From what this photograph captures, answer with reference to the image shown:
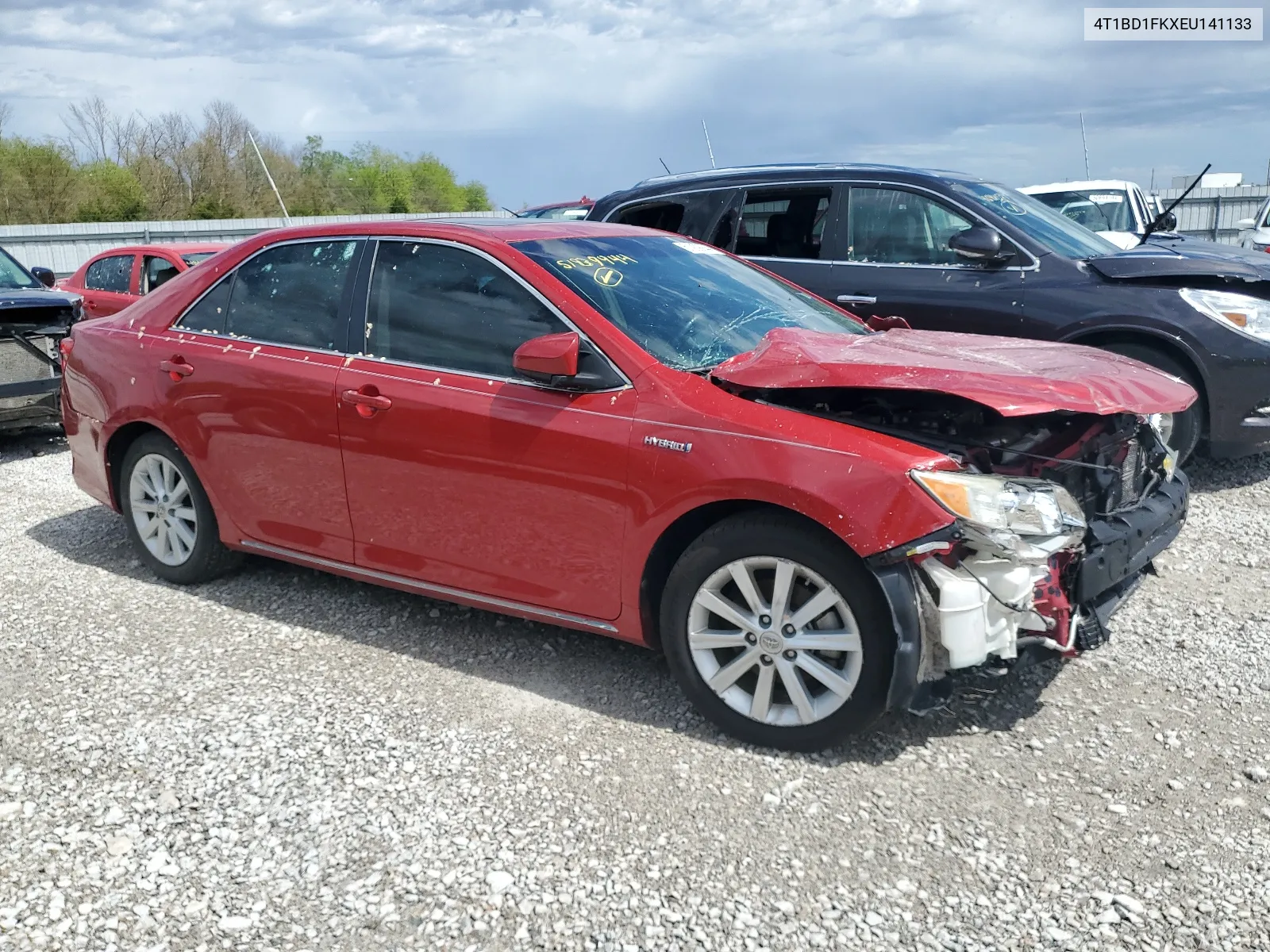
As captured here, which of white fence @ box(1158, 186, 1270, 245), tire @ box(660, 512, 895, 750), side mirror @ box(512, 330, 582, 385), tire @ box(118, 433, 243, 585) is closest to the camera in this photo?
tire @ box(660, 512, 895, 750)

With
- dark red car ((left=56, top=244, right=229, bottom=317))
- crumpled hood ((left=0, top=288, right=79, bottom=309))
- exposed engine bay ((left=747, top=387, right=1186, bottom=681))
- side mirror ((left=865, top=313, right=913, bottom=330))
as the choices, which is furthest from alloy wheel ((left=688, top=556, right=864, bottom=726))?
dark red car ((left=56, top=244, right=229, bottom=317))

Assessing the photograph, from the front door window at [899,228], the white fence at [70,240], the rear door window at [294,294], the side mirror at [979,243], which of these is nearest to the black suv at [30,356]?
the rear door window at [294,294]

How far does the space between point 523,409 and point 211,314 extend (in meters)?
1.92

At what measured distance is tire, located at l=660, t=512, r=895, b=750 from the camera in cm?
336

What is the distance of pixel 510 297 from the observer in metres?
4.09

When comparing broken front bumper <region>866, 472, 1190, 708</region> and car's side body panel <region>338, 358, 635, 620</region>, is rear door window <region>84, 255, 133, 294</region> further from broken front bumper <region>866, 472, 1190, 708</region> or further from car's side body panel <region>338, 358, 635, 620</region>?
broken front bumper <region>866, 472, 1190, 708</region>

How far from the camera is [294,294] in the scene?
4738mm

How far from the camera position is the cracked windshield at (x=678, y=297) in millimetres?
3965

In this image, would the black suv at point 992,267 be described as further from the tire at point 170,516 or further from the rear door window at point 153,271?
the rear door window at point 153,271

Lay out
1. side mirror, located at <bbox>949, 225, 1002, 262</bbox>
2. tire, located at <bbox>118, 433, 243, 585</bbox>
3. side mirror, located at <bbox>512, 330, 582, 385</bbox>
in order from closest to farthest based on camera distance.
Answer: side mirror, located at <bbox>512, 330, 582, 385</bbox>, tire, located at <bbox>118, 433, 243, 585</bbox>, side mirror, located at <bbox>949, 225, 1002, 262</bbox>

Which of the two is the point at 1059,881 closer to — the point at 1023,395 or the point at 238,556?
the point at 1023,395

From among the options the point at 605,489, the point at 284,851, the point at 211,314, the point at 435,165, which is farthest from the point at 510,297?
the point at 435,165

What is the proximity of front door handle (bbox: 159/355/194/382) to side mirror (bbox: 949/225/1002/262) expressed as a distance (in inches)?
169

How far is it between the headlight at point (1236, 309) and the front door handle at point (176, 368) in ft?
17.5
